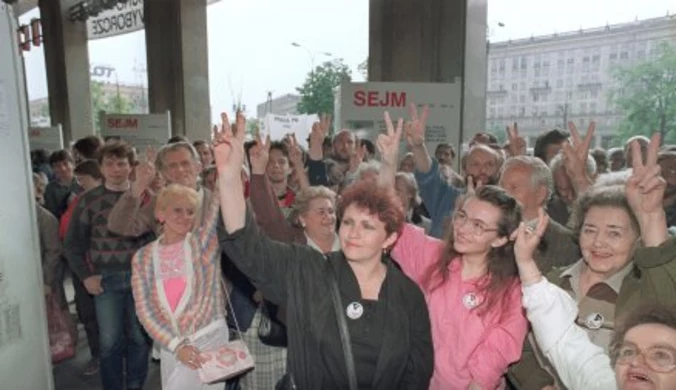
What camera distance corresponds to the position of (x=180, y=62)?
1007cm

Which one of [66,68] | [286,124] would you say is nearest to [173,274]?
[286,124]

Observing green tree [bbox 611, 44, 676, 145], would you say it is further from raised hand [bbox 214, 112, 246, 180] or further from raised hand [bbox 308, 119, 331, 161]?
raised hand [bbox 214, 112, 246, 180]

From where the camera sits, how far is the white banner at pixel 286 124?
10.8 m

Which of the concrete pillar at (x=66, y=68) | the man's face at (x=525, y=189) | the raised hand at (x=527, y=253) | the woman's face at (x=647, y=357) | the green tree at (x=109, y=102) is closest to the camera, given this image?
the woman's face at (x=647, y=357)

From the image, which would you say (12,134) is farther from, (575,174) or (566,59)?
(566,59)

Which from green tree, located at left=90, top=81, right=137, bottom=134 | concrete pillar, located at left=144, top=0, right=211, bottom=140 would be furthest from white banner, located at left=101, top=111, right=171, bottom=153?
green tree, located at left=90, top=81, right=137, bottom=134

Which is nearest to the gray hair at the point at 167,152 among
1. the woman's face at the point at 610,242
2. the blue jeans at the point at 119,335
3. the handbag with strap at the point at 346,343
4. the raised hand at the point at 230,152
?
the blue jeans at the point at 119,335

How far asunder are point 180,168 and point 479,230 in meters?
1.83

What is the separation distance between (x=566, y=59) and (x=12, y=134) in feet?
110

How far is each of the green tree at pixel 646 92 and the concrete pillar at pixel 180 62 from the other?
27.9 feet

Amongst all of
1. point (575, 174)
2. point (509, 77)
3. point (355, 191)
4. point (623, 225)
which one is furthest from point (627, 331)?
point (509, 77)

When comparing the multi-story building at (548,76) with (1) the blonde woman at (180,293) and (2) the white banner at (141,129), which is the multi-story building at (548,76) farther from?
(1) the blonde woman at (180,293)

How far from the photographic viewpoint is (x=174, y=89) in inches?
402

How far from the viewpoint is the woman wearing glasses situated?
1728 millimetres
